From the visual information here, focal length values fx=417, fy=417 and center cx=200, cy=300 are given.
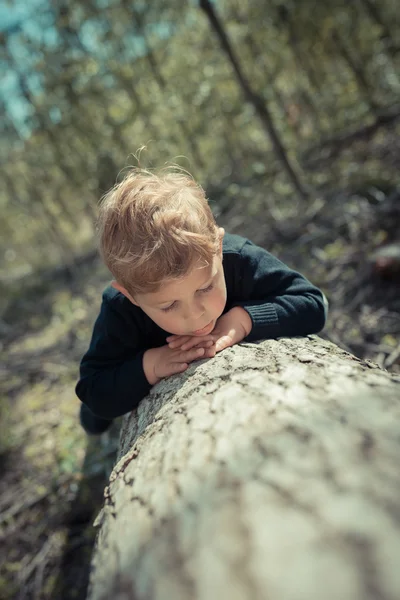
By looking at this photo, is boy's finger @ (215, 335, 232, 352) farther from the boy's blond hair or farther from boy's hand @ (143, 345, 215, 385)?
the boy's blond hair

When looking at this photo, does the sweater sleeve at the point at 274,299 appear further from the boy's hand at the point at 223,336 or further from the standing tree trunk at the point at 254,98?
the standing tree trunk at the point at 254,98

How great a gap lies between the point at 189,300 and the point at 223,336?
0.22 m

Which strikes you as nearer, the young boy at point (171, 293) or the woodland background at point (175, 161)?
the young boy at point (171, 293)

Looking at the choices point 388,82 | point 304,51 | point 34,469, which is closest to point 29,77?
point 304,51

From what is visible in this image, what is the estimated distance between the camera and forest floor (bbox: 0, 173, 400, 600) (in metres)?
2.57

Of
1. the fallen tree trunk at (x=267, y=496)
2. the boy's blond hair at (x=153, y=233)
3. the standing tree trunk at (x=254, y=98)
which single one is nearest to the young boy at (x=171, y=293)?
the boy's blond hair at (x=153, y=233)

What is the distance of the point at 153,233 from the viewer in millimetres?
1448

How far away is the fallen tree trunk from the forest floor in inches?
66.0

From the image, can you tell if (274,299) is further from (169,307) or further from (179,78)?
(179,78)

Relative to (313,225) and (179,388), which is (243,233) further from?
(179,388)

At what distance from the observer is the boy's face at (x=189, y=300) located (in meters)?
1.46

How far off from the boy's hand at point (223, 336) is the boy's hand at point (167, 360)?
2 centimetres

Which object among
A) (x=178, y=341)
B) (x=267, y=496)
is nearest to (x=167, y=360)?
(x=178, y=341)

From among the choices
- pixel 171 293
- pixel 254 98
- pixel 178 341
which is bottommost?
pixel 178 341
